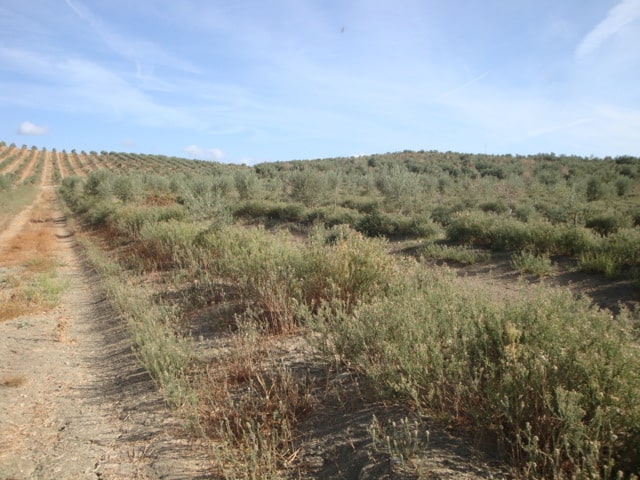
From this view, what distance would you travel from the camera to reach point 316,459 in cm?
314

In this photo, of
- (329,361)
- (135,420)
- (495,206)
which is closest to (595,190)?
(495,206)

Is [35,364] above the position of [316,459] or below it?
below

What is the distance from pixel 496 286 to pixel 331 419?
17.5ft

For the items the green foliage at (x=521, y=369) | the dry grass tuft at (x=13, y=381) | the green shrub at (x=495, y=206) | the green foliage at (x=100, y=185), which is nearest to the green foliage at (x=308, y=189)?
the green shrub at (x=495, y=206)

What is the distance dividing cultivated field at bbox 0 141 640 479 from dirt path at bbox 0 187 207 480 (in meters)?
0.02

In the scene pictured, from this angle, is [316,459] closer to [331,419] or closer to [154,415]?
[331,419]

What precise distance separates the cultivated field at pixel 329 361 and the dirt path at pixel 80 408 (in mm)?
23

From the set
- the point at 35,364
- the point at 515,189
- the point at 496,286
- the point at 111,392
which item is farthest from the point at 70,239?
the point at 515,189

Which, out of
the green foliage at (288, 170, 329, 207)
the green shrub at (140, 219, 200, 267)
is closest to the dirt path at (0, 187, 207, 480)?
the green shrub at (140, 219, 200, 267)

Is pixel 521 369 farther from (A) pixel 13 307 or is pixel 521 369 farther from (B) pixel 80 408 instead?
(A) pixel 13 307

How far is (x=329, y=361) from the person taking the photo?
4.14 m

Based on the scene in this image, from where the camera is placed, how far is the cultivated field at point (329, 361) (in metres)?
2.56

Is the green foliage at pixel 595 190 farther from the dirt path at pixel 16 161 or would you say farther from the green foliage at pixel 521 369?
the dirt path at pixel 16 161

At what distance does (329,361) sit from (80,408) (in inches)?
102
